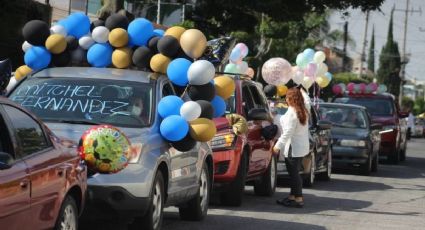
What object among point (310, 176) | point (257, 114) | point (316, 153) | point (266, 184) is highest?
point (257, 114)

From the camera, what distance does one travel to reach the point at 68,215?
7.67 metres

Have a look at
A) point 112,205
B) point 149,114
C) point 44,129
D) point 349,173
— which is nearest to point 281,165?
point 349,173

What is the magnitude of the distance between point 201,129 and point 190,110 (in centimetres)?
29

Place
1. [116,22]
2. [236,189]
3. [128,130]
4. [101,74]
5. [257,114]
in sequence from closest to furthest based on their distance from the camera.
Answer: [128,130], [101,74], [116,22], [236,189], [257,114]

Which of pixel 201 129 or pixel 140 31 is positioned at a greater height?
pixel 140 31

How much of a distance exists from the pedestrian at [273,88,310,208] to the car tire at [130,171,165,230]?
4.49 m

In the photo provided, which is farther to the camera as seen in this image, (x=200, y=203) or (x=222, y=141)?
(x=222, y=141)

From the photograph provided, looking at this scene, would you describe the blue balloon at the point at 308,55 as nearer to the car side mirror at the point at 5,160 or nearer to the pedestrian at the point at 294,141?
the pedestrian at the point at 294,141

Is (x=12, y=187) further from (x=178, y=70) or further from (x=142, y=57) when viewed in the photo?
(x=142, y=57)

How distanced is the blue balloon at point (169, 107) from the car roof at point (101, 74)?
53cm

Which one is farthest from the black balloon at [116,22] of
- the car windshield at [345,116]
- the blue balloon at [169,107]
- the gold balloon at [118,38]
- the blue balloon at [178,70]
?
the car windshield at [345,116]

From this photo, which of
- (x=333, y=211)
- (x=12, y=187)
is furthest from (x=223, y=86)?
(x=12, y=187)

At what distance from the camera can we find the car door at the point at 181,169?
33.0 ft

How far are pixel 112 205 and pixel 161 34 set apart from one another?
3.83 metres
